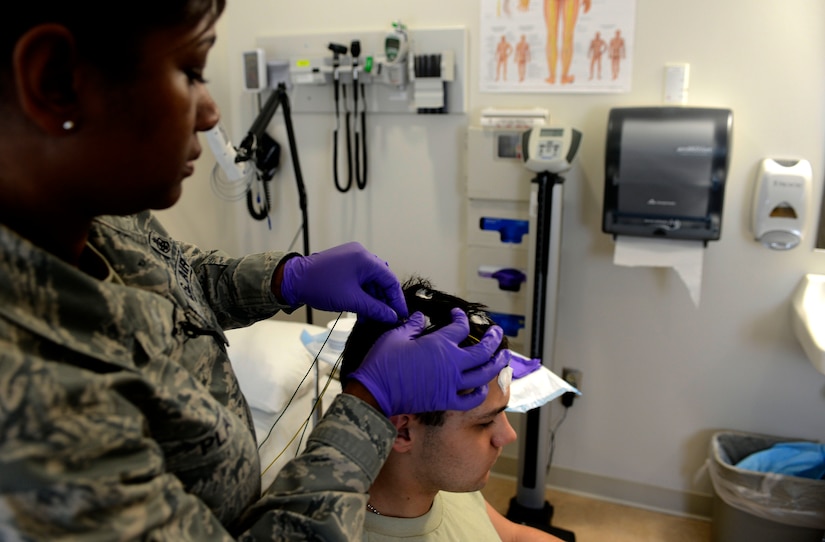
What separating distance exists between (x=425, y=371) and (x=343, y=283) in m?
0.26

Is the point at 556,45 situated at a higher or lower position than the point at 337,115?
higher

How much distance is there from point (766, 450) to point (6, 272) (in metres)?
2.35

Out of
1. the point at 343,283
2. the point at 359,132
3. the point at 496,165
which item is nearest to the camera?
the point at 343,283

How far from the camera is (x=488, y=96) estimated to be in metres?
2.36

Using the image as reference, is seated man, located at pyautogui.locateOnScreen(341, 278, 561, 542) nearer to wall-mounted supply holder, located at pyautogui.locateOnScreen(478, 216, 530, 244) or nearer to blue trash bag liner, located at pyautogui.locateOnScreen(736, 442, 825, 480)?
wall-mounted supply holder, located at pyautogui.locateOnScreen(478, 216, 530, 244)

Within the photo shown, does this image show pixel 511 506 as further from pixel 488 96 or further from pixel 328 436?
pixel 328 436

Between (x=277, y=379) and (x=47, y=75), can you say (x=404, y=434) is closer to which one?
(x=47, y=75)

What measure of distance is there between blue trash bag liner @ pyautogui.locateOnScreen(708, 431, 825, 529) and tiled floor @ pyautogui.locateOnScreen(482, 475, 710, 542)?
1.10 ft

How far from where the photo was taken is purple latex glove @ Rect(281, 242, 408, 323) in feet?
3.67

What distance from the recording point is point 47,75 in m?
0.56

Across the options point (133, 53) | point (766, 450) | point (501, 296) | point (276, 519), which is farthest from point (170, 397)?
point (766, 450)

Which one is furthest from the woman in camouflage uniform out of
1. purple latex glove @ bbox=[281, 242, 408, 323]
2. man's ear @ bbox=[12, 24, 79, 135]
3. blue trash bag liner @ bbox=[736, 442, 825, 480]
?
blue trash bag liner @ bbox=[736, 442, 825, 480]

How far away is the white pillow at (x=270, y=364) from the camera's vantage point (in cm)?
212

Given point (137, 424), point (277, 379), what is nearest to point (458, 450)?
point (137, 424)
